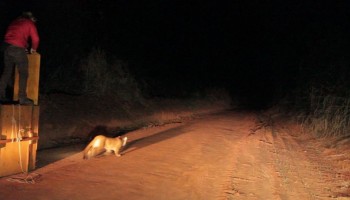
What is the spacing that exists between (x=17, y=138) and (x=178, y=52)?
1000 inches

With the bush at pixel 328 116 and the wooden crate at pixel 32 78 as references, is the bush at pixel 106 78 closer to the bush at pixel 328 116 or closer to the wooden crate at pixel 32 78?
the bush at pixel 328 116

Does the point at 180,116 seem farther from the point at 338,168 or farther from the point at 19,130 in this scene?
the point at 19,130

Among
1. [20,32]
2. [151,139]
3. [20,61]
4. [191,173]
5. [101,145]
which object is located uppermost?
[20,32]

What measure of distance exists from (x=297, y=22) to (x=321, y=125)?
71.5 ft

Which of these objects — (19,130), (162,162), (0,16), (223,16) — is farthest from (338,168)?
(223,16)

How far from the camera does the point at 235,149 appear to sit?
11367 millimetres

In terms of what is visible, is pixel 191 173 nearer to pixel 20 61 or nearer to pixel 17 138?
pixel 17 138

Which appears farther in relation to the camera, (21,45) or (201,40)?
(201,40)

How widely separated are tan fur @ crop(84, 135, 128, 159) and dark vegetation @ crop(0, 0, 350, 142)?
748 cm

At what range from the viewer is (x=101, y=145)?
9430mm

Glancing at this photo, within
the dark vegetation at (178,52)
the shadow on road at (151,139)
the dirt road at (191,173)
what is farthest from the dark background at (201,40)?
the dirt road at (191,173)

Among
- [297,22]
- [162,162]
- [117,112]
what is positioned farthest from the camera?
[297,22]

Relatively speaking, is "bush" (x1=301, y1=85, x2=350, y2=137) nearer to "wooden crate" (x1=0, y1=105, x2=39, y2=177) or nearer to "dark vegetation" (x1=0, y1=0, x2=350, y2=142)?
"dark vegetation" (x1=0, y1=0, x2=350, y2=142)

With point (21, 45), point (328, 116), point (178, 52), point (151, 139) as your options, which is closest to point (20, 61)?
point (21, 45)
